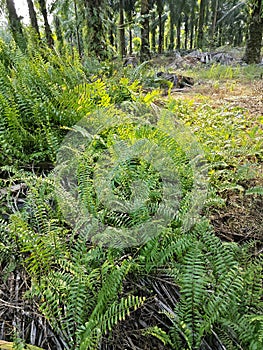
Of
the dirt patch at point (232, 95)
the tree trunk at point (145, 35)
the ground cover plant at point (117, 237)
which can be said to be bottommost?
the dirt patch at point (232, 95)

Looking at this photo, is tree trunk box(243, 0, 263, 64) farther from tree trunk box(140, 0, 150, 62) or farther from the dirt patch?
the dirt patch

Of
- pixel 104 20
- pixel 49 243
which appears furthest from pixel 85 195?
pixel 104 20

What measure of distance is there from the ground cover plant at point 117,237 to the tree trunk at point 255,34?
817 cm

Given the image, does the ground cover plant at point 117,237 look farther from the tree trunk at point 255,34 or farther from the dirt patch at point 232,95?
the tree trunk at point 255,34

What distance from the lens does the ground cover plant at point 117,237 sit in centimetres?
133

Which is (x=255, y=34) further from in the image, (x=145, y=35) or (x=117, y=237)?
(x=117, y=237)

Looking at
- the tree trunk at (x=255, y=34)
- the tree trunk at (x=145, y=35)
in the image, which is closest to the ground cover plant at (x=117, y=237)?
the tree trunk at (x=145, y=35)

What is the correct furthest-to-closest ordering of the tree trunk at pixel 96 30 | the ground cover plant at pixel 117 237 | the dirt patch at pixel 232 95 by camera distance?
the tree trunk at pixel 96 30 < the dirt patch at pixel 232 95 < the ground cover plant at pixel 117 237

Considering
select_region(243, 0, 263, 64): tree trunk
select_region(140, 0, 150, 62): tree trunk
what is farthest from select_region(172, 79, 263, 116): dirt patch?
select_region(243, 0, 263, 64): tree trunk

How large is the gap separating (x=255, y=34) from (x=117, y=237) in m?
10.4

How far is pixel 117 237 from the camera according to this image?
5.28ft

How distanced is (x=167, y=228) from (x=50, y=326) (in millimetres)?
736

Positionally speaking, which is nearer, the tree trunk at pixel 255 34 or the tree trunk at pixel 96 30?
the tree trunk at pixel 96 30

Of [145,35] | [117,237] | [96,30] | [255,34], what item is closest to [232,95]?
[96,30]
